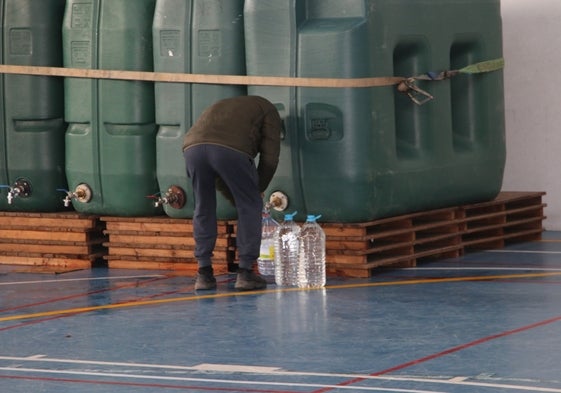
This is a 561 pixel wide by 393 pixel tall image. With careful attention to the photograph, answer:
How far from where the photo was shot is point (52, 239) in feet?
36.6

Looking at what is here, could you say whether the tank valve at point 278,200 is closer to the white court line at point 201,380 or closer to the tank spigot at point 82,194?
the tank spigot at point 82,194

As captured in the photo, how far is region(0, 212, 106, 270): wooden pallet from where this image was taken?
11.1 meters

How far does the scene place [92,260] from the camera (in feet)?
36.3

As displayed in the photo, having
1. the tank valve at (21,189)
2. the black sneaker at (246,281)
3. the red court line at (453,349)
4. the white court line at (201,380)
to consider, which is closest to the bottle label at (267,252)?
the black sneaker at (246,281)

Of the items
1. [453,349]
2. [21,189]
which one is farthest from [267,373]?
[21,189]

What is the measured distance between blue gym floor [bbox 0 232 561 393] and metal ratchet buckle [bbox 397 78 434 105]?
1.24 m

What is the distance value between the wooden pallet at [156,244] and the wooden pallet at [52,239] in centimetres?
15

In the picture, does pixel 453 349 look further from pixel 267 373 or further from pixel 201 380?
pixel 201 380

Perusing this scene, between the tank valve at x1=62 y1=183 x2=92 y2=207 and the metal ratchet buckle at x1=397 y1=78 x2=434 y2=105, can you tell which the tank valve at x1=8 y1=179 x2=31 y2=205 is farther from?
the metal ratchet buckle at x1=397 y1=78 x2=434 y2=105

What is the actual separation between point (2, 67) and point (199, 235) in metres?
2.64

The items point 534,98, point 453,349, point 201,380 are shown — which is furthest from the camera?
point 534,98

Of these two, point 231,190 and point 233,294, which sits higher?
point 231,190

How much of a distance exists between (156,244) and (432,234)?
2.17 metres

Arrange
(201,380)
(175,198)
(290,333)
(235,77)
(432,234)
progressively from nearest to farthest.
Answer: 1. (201,380)
2. (290,333)
3. (235,77)
4. (175,198)
5. (432,234)
